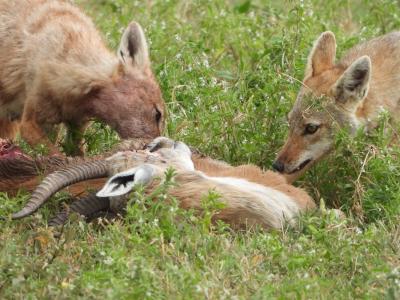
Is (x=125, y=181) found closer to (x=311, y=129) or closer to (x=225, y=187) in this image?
(x=225, y=187)

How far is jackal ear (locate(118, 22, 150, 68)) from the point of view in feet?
26.0

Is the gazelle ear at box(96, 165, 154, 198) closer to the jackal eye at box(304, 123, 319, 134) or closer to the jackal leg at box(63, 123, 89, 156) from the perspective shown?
the jackal leg at box(63, 123, 89, 156)

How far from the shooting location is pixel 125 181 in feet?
21.0

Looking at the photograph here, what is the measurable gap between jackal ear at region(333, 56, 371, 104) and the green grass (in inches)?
13.8

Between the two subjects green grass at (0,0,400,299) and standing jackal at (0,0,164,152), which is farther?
standing jackal at (0,0,164,152)

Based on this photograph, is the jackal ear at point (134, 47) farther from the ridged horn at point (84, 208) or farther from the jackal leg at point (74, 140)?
the ridged horn at point (84, 208)

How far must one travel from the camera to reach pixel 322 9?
1077cm

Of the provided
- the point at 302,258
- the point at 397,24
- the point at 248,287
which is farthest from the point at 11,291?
the point at 397,24

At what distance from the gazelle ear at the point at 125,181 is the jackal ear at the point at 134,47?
1.62 metres

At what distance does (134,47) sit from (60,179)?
1.87 metres

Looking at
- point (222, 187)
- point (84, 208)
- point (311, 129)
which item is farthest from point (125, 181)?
point (311, 129)

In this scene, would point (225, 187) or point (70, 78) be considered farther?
point (70, 78)

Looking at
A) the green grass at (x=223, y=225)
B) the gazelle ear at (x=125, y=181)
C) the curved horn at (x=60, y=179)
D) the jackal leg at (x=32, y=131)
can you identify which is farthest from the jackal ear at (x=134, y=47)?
the gazelle ear at (x=125, y=181)

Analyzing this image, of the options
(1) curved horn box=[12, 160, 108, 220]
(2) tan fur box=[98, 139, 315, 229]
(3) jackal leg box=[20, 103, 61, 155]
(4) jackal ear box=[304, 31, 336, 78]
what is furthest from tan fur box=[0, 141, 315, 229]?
(4) jackal ear box=[304, 31, 336, 78]
